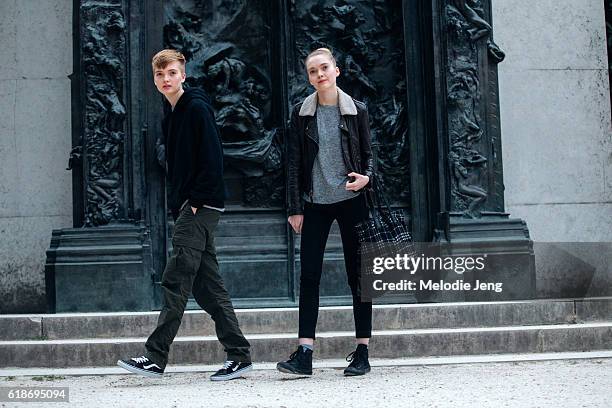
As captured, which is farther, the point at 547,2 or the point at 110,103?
the point at 547,2

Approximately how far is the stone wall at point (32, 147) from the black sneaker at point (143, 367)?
4.15m

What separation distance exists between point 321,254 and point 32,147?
180 inches

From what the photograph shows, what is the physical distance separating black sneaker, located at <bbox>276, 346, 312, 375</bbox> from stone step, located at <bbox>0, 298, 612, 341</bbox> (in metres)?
1.74

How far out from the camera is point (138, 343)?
303 inches

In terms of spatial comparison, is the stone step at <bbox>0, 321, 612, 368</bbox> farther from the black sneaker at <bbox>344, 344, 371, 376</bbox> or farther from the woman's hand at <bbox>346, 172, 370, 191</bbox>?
the woman's hand at <bbox>346, 172, 370, 191</bbox>

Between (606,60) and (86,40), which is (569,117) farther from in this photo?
(86,40)

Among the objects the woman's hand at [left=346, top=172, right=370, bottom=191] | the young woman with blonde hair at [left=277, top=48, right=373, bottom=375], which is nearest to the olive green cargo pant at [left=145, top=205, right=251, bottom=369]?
the young woman with blonde hair at [left=277, top=48, right=373, bottom=375]

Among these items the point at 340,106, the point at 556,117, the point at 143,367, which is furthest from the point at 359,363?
the point at 556,117

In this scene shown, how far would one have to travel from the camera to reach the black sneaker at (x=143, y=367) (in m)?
6.20

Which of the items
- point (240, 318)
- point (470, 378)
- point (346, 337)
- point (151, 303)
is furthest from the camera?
point (151, 303)

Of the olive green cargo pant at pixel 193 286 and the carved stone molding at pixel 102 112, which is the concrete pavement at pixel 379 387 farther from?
the carved stone molding at pixel 102 112

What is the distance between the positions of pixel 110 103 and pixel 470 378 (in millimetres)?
4651

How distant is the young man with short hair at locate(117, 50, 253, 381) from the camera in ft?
20.7

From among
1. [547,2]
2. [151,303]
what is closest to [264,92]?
[151,303]
